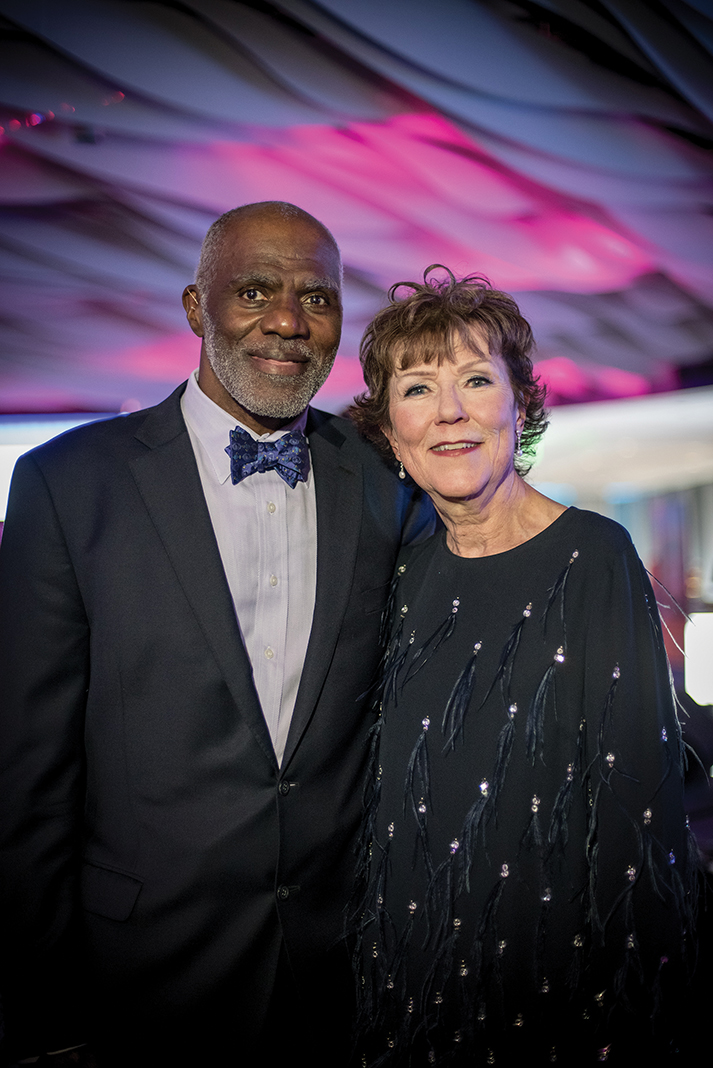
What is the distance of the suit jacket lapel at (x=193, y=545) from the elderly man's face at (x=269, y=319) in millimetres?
168

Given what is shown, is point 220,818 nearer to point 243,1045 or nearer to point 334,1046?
point 243,1045

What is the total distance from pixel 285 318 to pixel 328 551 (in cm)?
49

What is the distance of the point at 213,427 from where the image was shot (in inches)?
60.7

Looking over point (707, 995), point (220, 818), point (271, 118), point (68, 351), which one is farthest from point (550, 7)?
point (707, 995)

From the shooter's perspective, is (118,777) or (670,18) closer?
(118,777)

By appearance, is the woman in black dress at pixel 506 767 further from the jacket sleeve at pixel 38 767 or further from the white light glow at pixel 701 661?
the white light glow at pixel 701 661

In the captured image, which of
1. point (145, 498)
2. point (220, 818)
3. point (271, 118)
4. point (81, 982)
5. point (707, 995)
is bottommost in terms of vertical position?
point (707, 995)

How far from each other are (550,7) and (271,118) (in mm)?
1307

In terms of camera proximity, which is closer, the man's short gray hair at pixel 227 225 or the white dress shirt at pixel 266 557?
the white dress shirt at pixel 266 557

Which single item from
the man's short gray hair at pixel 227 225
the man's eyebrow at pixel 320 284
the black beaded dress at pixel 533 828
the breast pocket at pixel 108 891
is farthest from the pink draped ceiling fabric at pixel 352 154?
the breast pocket at pixel 108 891

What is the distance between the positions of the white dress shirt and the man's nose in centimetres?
21

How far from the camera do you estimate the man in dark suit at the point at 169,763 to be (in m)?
1.33

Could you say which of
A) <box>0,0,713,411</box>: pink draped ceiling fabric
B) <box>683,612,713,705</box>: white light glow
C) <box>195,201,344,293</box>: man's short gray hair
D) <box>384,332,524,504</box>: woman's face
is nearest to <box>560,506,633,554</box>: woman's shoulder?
<box>384,332,524,504</box>: woman's face

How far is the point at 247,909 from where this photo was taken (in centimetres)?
136
